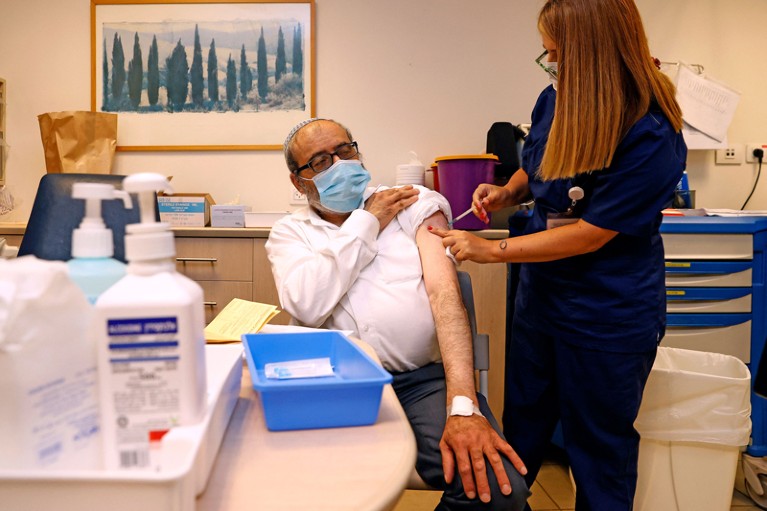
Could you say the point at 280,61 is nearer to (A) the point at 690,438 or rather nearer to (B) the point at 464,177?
(B) the point at 464,177

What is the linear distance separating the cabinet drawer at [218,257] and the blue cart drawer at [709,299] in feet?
5.94

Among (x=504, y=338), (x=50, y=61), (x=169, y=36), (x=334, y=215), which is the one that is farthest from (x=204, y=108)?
(x=504, y=338)

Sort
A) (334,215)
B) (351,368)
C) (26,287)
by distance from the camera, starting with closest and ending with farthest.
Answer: (26,287), (351,368), (334,215)

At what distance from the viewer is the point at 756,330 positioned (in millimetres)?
2301

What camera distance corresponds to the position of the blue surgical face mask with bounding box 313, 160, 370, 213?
5.38ft

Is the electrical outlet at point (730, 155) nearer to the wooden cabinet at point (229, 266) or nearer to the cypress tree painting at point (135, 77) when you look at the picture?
the wooden cabinet at point (229, 266)

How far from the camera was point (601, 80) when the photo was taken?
135cm

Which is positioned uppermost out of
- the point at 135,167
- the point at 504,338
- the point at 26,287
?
the point at 135,167

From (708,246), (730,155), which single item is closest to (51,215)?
(708,246)

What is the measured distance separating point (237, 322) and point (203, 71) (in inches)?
86.9

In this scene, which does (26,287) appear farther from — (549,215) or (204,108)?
(204,108)

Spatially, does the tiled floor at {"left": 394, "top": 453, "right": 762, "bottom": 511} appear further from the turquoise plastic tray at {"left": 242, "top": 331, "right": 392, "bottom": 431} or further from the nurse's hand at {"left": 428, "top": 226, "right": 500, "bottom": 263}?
the turquoise plastic tray at {"left": 242, "top": 331, "right": 392, "bottom": 431}

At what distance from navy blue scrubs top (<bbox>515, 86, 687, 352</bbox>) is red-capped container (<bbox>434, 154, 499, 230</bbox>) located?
794 mm

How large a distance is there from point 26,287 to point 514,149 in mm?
2438
